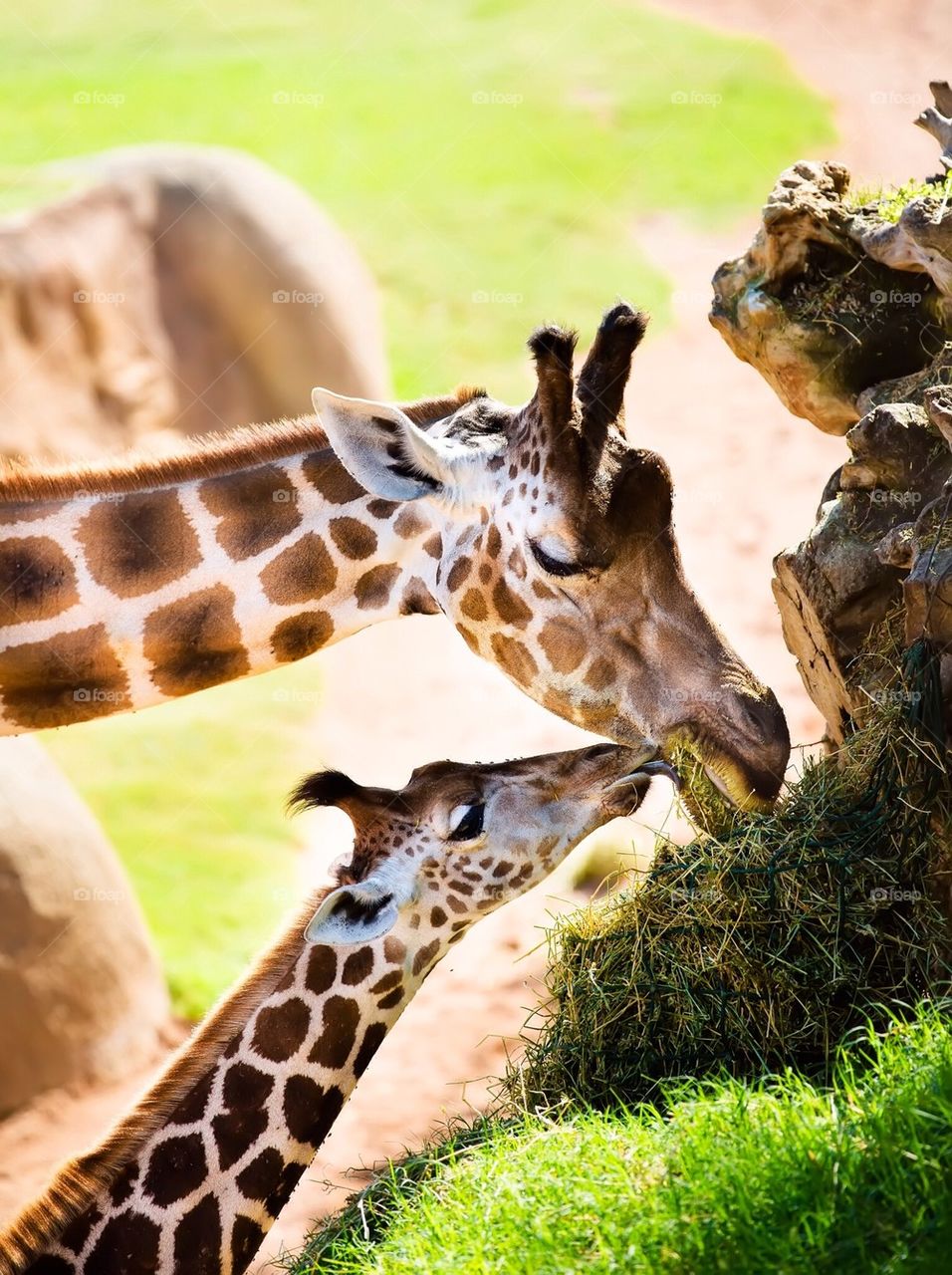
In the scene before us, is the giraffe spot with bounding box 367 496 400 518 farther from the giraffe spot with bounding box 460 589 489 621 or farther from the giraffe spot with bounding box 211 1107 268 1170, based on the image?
the giraffe spot with bounding box 211 1107 268 1170

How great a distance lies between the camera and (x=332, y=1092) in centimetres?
543

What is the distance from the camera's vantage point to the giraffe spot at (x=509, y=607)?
5.59 metres

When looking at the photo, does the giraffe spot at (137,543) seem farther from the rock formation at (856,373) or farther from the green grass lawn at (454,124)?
the green grass lawn at (454,124)

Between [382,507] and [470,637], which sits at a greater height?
[382,507]

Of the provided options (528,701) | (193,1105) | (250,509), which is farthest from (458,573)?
(528,701)

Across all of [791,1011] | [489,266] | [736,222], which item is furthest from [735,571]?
[791,1011]

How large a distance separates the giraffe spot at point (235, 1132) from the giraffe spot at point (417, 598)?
1.95 metres

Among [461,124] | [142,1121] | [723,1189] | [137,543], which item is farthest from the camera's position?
[461,124]

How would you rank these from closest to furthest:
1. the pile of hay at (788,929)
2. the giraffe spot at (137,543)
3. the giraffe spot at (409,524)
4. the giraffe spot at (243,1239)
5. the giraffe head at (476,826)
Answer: the pile of hay at (788,929) < the giraffe spot at (243,1239) < the giraffe head at (476,826) < the giraffe spot at (137,543) < the giraffe spot at (409,524)

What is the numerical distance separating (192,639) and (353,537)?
2.39ft

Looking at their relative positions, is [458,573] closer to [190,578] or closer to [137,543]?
[190,578]

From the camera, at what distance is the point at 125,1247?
510 cm

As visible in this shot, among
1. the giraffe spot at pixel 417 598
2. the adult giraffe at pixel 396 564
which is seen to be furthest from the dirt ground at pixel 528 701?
the giraffe spot at pixel 417 598

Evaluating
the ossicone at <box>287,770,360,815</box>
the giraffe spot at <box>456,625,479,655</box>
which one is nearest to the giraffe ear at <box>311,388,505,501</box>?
the giraffe spot at <box>456,625,479,655</box>
